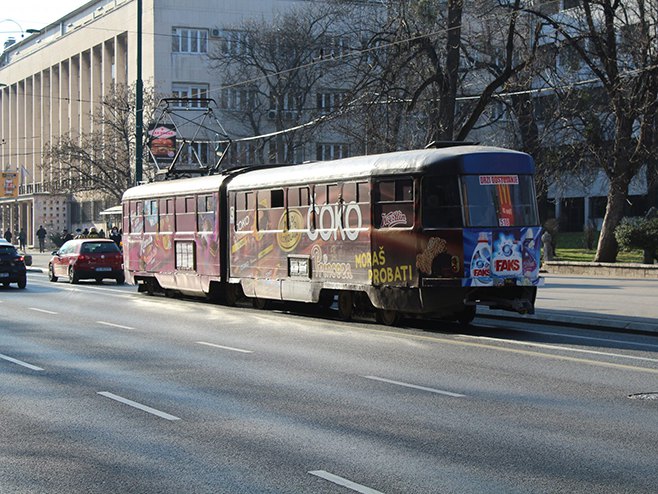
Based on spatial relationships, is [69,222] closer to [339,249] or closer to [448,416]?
[339,249]

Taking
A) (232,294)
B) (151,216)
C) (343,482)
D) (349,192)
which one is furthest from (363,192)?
(343,482)

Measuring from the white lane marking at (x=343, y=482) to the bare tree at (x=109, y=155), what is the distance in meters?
54.8

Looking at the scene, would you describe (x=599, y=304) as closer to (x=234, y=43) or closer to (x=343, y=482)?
(x=343, y=482)

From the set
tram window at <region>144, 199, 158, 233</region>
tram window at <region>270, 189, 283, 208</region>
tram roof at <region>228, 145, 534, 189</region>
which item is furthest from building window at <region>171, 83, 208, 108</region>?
tram roof at <region>228, 145, 534, 189</region>

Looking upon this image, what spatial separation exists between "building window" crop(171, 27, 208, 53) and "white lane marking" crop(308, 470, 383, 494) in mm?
71407

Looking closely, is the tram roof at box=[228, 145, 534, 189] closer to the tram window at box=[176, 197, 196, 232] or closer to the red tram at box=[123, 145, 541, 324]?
the red tram at box=[123, 145, 541, 324]

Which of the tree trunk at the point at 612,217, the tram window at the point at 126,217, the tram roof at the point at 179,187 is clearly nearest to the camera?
the tram roof at the point at 179,187

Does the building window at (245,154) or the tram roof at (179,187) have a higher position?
the building window at (245,154)

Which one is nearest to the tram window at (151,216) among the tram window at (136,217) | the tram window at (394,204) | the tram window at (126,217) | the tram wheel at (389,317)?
the tram window at (136,217)

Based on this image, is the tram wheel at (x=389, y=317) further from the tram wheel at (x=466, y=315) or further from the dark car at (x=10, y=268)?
the dark car at (x=10, y=268)

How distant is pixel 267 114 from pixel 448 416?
6217cm

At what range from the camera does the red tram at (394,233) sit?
67.6 ft

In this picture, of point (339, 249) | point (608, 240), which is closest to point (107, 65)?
point (608, 240)

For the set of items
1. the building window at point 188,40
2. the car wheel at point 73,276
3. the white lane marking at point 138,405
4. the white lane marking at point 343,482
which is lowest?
the white lane marking at point 343,482
